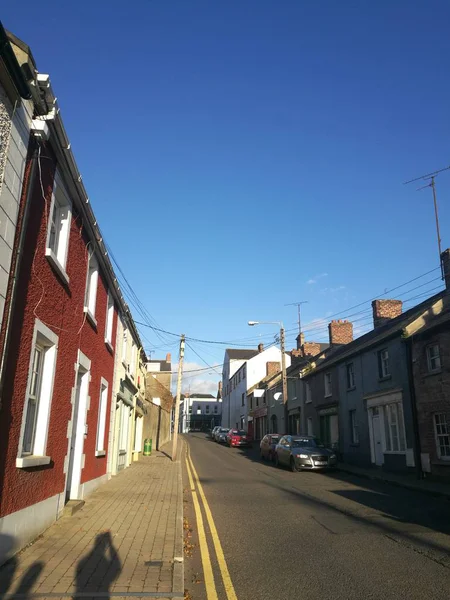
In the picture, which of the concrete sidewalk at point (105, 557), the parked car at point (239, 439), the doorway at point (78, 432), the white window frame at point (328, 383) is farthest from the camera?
the parked car at point (239, 439)

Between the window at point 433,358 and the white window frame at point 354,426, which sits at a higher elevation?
the window at point 433,358

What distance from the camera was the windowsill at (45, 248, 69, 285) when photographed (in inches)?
298

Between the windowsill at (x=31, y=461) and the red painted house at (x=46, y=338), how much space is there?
0.03m

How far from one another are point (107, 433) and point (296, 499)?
19.4 ft

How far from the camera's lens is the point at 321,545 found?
7.46 metres

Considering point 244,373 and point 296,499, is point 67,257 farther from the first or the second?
point 244,373

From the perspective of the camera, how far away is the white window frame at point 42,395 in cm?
697

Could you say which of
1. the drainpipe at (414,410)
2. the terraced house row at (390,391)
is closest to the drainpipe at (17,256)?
the terraced house row at (390,391)

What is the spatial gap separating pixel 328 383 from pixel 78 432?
19783 millimetres

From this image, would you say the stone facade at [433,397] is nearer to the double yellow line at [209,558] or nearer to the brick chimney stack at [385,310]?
the brick chimney stack at [385,310]

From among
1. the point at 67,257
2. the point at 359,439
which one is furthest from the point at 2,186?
the point at 359,439

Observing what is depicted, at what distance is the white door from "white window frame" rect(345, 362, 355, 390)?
275 cm

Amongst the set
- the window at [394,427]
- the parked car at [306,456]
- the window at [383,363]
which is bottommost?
the parked car at [306,456]

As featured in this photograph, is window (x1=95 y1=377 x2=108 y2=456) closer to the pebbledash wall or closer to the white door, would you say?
the pebbledash wall
